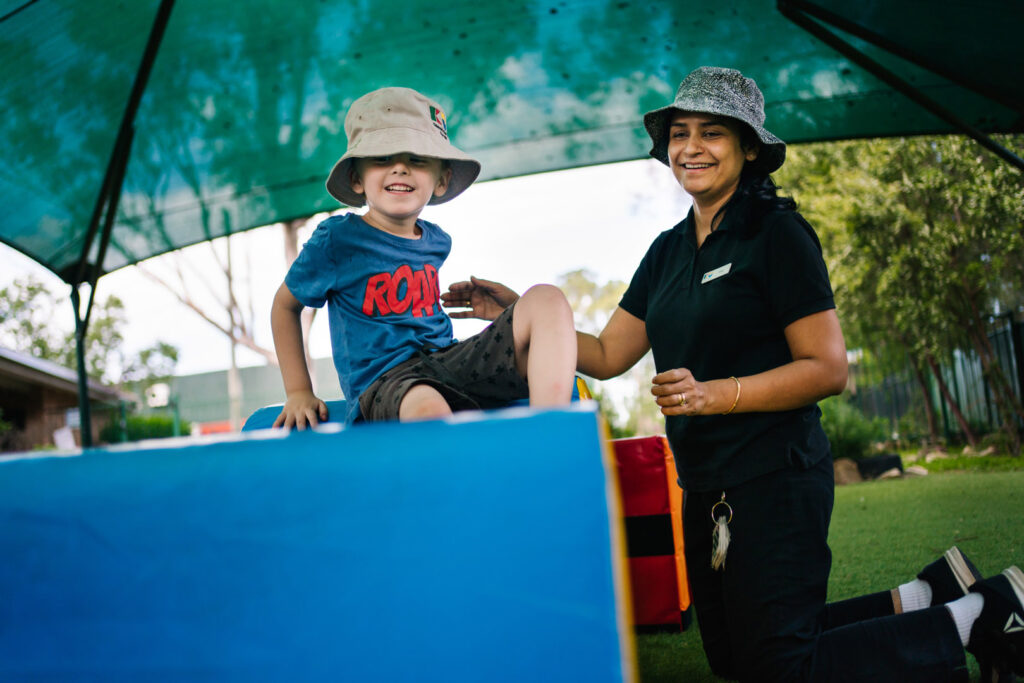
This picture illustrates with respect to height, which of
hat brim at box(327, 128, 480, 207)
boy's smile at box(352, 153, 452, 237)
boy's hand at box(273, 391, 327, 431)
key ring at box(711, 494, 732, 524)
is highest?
hat brim at box(327, 128, 480, 207)

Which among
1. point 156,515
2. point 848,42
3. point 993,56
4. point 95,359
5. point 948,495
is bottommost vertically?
point 948,495

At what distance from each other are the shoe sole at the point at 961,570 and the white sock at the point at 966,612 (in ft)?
0.29

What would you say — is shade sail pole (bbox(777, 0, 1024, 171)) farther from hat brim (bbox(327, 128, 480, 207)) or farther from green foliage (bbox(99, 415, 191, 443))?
green foliage (bbox(99, 415, 191, 443))

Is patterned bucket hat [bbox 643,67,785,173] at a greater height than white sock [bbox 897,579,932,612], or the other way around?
patterned bucket hat [bbox 643,67,785,173]

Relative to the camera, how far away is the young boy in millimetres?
1721

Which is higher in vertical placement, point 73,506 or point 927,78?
point 927,78

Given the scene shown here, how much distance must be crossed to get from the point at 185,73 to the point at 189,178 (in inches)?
26.8

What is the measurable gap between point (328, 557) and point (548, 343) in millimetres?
878

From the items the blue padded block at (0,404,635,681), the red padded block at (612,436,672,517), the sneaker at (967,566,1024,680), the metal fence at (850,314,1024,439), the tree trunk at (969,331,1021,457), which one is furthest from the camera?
the metal fence at (850,314,1024,439)

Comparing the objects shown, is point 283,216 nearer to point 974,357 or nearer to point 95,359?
point 974,357

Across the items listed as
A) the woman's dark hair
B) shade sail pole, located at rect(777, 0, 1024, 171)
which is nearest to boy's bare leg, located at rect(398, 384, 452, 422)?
the woman's dark hair

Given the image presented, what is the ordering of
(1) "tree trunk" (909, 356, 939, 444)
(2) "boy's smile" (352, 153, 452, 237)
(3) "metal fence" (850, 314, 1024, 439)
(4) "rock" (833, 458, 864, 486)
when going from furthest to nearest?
(1) "tree trunk" (909, 356, 939, 444), (3) "metal fence" (850, 314, 1024, 439), (4) "rock" (833, 458, 864, 486), (2) "boy's smile" (352, 153, 452, 237)

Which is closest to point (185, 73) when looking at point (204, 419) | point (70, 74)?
point (70, 74)

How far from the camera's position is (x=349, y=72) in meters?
3.32
